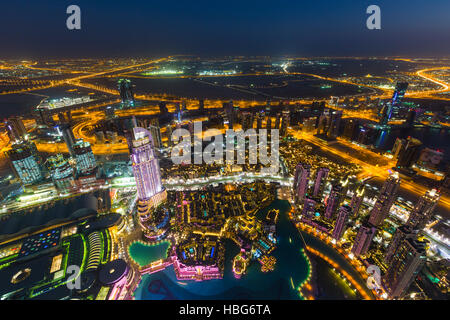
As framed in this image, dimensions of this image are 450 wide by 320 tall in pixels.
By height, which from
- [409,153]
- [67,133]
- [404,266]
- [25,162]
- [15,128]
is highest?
[67,133]

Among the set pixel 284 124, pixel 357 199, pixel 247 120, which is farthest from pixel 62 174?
pixel 284 124

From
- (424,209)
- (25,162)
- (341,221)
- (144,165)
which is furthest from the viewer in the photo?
(25,162)

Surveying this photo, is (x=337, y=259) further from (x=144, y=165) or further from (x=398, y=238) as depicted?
(x=144, y=165)

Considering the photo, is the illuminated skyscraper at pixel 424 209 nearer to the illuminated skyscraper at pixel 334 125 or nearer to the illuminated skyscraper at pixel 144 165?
the illuminated skyscraper at pixel 334 125

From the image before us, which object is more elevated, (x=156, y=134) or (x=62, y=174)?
(x=156, y=134)

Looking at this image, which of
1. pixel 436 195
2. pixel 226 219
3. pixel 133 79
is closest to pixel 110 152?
pixel 226 219

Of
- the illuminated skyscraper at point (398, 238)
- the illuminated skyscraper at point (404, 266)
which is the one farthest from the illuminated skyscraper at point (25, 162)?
the illuminated skyscraper at point (398, 238)
